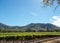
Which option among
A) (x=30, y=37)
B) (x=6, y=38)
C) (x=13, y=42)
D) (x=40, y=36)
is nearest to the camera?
(x=13, y=42)

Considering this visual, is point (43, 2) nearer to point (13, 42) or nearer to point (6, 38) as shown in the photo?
point (13, 42)

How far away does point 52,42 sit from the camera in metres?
14.2

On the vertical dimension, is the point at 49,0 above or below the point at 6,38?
above

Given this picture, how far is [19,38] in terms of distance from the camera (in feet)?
65.5

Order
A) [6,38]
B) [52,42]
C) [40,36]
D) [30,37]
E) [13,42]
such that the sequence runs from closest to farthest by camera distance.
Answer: [52,42] < [13,42] < [6,38] < [30,37] < [40,36]

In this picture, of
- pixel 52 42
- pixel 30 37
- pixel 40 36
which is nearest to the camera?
pixel 52 42

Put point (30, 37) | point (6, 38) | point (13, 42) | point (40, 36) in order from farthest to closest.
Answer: point (40, 36), point (30, 37), point (6, 38), point (13, 42)

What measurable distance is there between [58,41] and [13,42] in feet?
14.8

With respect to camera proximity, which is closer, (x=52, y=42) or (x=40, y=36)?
(x=52, y=42)

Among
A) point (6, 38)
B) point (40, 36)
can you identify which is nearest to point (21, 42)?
point (6, 38)

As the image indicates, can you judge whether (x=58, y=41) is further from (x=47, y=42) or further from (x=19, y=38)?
(x=19, y=38)

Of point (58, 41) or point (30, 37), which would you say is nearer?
point (58, 41)

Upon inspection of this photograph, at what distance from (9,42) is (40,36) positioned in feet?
26.7

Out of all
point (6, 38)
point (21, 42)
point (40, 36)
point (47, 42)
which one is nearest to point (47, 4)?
point (47, 42)
